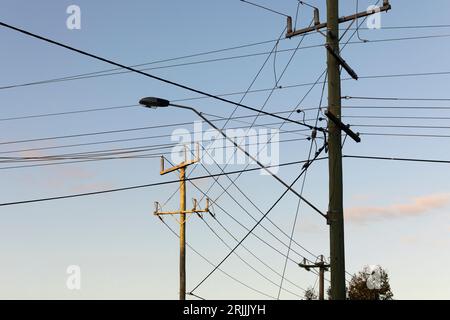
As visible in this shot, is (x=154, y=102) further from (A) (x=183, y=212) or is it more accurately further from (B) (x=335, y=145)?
(A) (x=183, y=212)

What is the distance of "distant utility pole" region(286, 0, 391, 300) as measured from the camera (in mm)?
16016

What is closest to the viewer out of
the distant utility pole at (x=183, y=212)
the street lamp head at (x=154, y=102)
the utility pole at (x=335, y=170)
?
the utility pole at (x=335, y=170)

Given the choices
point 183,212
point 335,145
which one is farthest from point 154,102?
point 183,212

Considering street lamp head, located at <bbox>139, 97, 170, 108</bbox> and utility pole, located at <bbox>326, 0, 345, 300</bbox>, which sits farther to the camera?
street lamp head, located at <bbox>139, 97, 170, 108</bbox>

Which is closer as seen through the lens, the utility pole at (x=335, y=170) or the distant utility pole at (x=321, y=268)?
the utility pole at (x=335, y=170)

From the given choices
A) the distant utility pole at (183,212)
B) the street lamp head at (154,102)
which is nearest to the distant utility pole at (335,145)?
the street lamp head at (154,102)

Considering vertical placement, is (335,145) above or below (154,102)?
below

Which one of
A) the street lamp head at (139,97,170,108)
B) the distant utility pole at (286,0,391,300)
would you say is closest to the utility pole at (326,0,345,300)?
the distant utility pole at (286,0,391,300)

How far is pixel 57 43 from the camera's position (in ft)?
41.9

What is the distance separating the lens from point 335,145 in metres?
17.0

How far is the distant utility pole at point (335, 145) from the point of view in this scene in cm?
1602

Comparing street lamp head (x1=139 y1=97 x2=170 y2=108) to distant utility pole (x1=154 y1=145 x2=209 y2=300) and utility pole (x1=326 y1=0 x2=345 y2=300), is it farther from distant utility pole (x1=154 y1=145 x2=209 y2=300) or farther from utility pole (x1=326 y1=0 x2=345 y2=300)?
distant utility pole (x1=154 y1=145 x2=209 y2=300)

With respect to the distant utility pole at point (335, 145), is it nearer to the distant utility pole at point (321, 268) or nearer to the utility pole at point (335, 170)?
the utility pole at point (335, 170)
